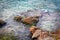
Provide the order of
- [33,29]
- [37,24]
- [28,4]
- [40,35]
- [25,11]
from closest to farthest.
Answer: [40,35], [33,29], [37,24], [25,11], [28,4]

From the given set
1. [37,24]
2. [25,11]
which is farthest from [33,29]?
[25,11]

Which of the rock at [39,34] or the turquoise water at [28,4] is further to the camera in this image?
the turquoise water at [28,4]

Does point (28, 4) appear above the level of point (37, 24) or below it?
above

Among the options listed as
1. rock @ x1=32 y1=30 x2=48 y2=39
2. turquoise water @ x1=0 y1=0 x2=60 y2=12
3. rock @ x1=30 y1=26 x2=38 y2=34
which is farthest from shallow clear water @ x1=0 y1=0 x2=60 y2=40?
rock @ x1=32 y1=30 x2=48 y2=39

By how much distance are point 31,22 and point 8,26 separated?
0.49 meters

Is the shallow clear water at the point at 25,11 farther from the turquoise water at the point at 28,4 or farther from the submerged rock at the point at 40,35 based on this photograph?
the submerged rock at the point at 40,35

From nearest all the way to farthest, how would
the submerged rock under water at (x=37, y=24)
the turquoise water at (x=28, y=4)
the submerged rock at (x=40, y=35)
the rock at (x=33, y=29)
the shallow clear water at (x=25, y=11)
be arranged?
the submerged rock at (x=40, y=35) < the rock at (x=33, y=29) < the submerged rock under water at (x=37, y=24) < the shallow clear water at (x=25, y=11) < the turquoise water at (x=28, y=4)

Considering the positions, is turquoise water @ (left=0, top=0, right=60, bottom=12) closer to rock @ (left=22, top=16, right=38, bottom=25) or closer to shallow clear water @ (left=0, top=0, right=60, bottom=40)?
shallow clear water @ (left=0, top=0, right=60, bottom=40)

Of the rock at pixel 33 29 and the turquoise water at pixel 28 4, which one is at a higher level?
the turquoise water at pixel 28 4

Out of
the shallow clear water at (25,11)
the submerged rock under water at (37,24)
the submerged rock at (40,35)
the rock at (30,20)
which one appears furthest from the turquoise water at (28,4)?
the submerged rock at (40,35)

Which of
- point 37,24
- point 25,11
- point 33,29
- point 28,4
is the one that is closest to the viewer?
point 33,29

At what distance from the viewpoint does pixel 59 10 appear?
12.5 ft

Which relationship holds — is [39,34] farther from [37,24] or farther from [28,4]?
[28,4]

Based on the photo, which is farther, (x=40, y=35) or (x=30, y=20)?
(x=30, y=20)
